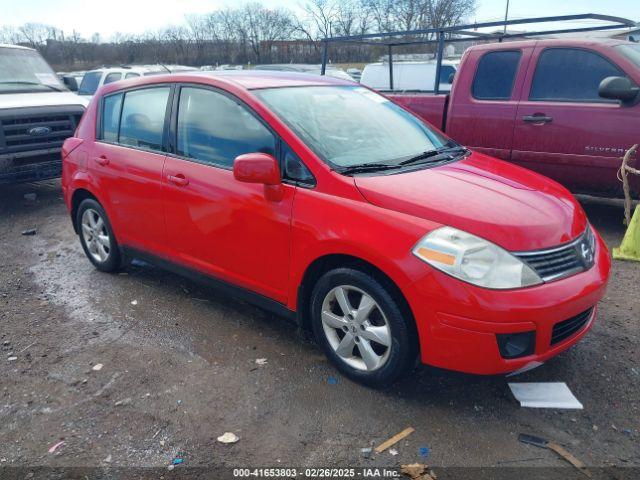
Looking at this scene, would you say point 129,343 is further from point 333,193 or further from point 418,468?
point 418,468

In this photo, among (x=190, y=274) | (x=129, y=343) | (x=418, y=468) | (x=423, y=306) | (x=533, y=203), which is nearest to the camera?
(x=418, y=468)

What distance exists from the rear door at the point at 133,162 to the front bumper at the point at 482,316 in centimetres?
221

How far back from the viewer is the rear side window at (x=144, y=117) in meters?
3.94

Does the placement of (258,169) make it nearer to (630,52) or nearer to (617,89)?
(617,89)

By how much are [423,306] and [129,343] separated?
82.2 inches

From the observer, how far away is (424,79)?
1203 cm

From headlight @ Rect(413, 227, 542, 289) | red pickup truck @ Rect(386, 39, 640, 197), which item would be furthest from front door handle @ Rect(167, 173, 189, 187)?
red pickup truck @ Rect(386, 39, 640, 197)

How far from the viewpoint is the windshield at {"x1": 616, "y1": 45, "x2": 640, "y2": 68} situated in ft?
17.4

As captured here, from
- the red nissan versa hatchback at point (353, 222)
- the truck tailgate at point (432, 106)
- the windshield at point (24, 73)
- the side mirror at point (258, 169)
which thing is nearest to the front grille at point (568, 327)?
the red nissan versa hatchback at point (353, 222)

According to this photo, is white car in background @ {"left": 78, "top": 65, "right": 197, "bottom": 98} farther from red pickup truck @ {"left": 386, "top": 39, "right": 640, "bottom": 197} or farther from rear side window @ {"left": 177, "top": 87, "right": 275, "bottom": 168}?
rear side window @ {"left": 177, "top": 87, "right": 275, "bottom": 168}

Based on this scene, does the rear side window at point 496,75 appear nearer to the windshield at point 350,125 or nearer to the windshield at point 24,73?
the windshield at point 350,125

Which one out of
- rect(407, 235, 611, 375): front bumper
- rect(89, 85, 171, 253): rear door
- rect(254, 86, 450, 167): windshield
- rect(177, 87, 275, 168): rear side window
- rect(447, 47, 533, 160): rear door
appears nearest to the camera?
rect(407, 235, 611, 375): front bumper

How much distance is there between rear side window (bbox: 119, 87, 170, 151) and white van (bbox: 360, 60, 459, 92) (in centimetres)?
827

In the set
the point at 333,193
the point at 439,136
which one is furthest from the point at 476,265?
the point at 439,136
